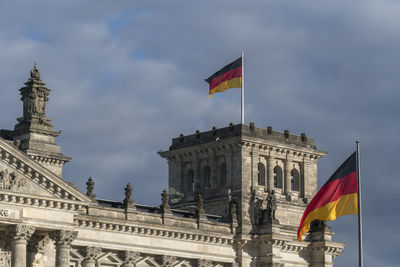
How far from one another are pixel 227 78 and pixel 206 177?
28.2 ft

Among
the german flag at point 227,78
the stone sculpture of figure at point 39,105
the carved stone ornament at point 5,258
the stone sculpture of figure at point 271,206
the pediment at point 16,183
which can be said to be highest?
the german flag at point 227,78

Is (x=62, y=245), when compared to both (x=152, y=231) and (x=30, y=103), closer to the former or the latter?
(x=152, y=231)

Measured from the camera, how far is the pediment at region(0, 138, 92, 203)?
7125 cm

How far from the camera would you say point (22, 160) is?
235 feet

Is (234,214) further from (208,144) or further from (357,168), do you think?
(357,168)

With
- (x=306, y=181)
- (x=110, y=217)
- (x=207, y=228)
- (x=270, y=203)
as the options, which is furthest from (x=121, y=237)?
(x=306, y=181)

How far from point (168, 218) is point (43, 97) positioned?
1267 cm

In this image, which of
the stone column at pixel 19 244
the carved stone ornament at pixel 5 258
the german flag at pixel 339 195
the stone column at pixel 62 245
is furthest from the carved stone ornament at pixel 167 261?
the german flag at pixel 339 195

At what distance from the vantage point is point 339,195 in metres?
59.8

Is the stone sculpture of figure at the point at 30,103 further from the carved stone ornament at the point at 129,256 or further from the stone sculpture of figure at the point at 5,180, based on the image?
the carved stone ornament at the point at 129,256

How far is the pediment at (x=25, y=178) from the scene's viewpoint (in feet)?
234

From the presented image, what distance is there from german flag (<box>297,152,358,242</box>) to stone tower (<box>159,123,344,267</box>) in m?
29.8

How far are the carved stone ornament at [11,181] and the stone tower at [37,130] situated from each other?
29.9 ft

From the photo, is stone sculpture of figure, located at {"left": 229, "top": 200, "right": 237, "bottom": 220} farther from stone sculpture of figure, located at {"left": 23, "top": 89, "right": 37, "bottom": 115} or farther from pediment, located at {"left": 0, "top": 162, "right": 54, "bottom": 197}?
pediment, located at {"left": 0, "top": 162, "right": 54, "bottom": 197}
